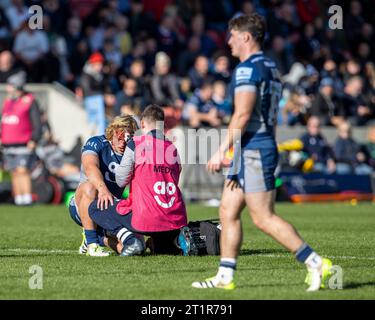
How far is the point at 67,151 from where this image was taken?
2275 cm

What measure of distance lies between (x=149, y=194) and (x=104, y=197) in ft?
1.52

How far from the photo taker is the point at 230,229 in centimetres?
823

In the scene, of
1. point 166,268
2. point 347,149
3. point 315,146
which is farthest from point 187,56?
point 166,268

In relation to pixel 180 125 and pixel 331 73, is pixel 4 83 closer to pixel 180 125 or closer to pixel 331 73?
pixel 180 125

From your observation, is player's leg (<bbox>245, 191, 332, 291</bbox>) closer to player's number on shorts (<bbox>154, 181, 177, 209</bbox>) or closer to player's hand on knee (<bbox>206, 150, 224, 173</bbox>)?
player's hand on knee (<bbox>206, 150, 224, 173</bbox>)

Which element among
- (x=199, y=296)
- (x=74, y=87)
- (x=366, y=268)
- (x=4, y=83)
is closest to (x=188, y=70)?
(x=74, y=87)

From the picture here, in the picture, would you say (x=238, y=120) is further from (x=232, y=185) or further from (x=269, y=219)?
(x=269, y=219)

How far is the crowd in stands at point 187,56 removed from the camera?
23.2 meters

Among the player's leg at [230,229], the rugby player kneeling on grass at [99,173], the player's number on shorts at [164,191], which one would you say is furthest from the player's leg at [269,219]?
the rugby player kneeling on grass at [99,173]

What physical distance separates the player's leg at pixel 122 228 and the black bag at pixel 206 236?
58cm

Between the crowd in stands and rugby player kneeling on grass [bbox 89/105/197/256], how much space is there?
35.4 ft
